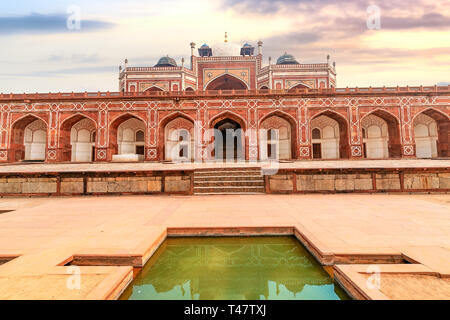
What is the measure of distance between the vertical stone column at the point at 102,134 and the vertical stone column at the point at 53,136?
97.2 inches

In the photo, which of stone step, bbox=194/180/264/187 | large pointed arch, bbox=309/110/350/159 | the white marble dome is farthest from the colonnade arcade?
the white marble dome

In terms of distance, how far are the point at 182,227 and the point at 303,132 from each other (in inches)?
528

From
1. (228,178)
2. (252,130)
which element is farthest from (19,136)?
(228,178)

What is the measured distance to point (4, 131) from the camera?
14359 millimetres

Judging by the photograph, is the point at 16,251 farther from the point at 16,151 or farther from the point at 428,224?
the point at 16,151

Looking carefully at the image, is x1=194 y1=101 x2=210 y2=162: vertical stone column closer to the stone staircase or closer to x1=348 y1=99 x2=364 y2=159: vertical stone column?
the stone staircase

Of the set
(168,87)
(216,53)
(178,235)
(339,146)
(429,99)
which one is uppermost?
(216,53)

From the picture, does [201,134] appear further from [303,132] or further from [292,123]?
[303,132]

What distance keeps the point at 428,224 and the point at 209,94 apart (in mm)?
13654

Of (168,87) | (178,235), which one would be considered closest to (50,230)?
(178,235)

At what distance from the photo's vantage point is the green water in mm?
1539

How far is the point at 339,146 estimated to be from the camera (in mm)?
15609

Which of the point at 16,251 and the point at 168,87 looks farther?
the point at 168,87

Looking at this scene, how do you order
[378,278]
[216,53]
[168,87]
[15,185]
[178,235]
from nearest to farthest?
→ [378,278], [178,235], [15,185], [168,87], [216,53]
